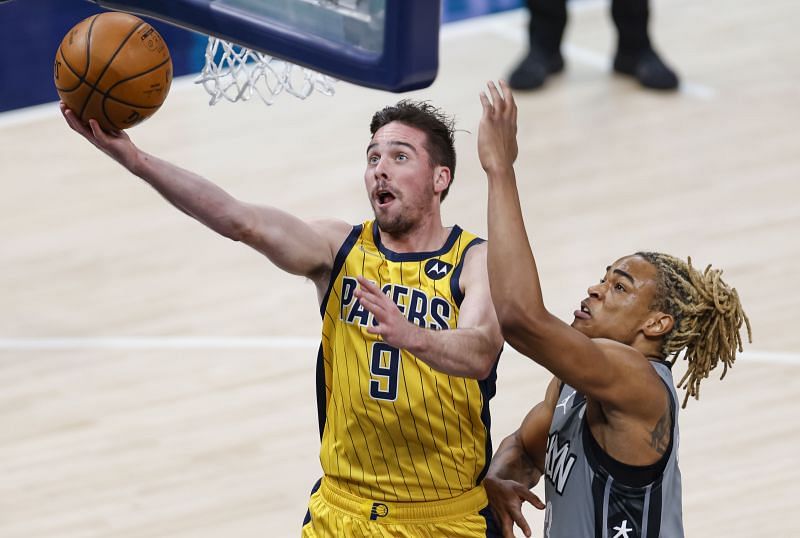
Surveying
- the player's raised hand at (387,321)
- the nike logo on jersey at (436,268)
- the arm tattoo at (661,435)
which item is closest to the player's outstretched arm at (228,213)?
the nike logo on jersey at (436,268)

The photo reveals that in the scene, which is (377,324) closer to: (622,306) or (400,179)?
(400,179)

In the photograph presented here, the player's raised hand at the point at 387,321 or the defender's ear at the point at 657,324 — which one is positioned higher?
the player's raised hand at the point at 387,321

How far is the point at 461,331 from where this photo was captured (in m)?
3.97

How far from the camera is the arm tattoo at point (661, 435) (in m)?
3.94

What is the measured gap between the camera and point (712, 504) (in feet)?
19.9

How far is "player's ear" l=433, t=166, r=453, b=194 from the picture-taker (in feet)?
14.6

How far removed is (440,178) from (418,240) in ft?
0.66

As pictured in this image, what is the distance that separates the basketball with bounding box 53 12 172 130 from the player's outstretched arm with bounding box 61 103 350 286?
0.18 feet

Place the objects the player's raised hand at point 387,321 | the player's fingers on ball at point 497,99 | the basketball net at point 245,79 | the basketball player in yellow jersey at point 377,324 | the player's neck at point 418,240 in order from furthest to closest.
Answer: the basketball net at point 245,79
the player's neck at point 418,240
the basketball player in yellow jersey at point 377,324
the player's raised hand at point 387,321
the player's fingers on ball at point 497,99

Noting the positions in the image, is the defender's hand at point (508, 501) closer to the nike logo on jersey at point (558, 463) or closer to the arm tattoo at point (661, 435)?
the nike logo on jersey at point (558, 463)

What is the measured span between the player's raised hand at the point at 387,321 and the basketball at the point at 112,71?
3.09 feet

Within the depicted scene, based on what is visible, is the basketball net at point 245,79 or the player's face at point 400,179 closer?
the player's face at point 400,179

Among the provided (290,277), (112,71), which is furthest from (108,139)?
(290,277)

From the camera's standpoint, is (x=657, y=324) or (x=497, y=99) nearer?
(x=497, y=99)
